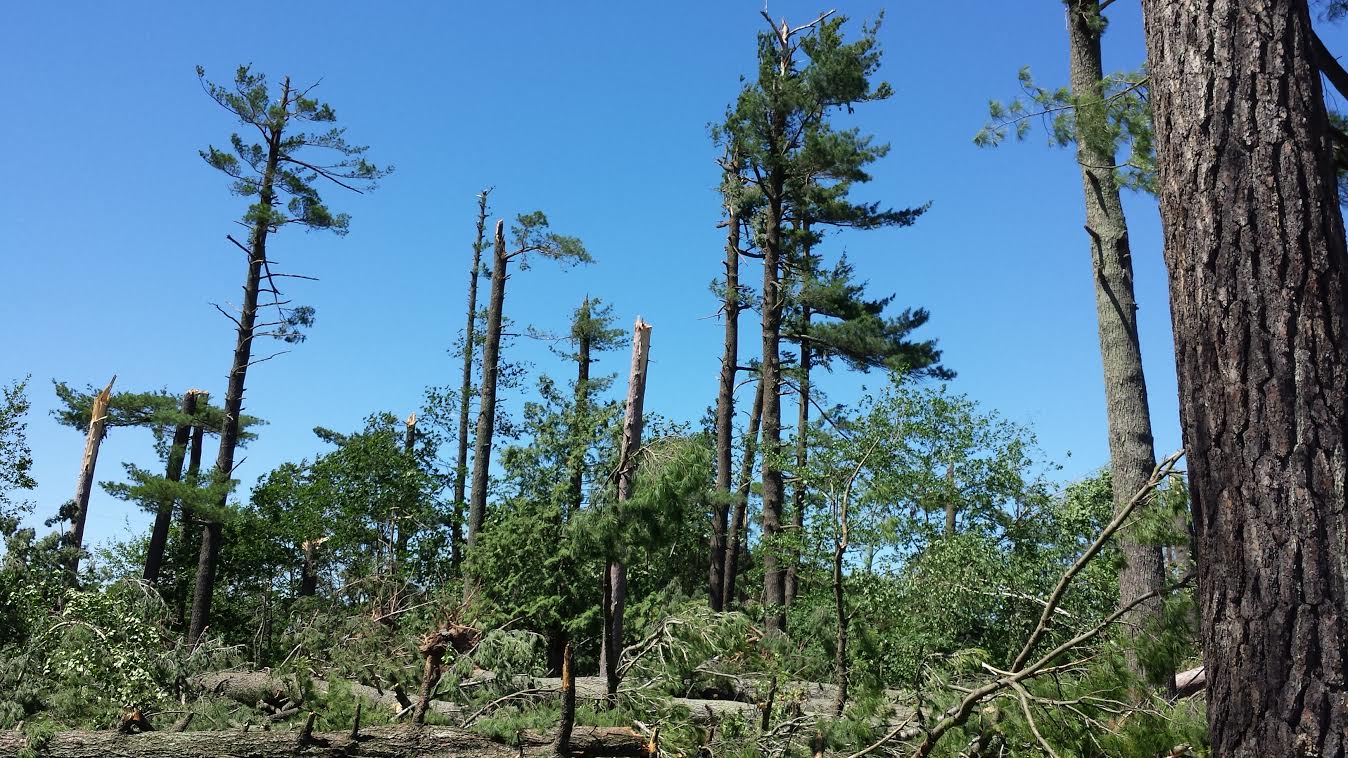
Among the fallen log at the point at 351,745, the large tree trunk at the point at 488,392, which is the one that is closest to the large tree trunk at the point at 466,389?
the large tree trunk at the point at 488,392

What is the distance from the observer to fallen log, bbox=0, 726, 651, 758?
6.70 metres

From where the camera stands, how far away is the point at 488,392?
20844mm

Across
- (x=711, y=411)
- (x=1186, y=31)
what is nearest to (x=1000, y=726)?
(x=1186, y=31)

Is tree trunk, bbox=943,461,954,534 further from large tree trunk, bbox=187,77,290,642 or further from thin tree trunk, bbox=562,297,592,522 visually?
large tree trunk, bbox=187,77,290,642

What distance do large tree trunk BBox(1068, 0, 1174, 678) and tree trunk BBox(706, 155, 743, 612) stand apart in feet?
31.0

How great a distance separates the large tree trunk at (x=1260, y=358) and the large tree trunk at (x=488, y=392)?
55.1ft

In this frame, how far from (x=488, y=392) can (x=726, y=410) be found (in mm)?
Result: 5022

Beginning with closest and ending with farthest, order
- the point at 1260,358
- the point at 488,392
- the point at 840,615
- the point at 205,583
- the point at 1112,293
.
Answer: the point at 1260,358 < the point at 840,615 < the point at 1112,293 < the point at 205,583 < the point at 488,392

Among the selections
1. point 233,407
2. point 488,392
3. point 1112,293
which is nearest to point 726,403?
point 488,392

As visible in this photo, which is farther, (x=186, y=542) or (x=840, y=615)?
(x=186, y=542)

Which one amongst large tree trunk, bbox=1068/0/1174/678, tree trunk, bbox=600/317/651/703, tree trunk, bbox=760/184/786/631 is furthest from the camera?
tree trunk, bbox=760/184/786/631

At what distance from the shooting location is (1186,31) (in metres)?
3.83

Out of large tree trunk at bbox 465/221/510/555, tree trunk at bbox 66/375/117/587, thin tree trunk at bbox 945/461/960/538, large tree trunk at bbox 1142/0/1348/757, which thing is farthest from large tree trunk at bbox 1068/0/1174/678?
tree trunk at bbox 66/375/117/587

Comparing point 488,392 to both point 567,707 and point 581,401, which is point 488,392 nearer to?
point 581,401
